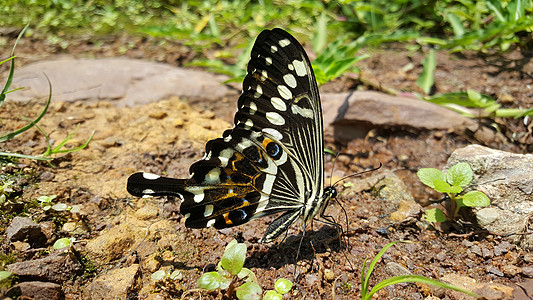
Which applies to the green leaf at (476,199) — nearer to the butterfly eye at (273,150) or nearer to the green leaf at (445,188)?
the green leaf at (445,188)

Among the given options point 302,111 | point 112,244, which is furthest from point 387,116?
point 112,244

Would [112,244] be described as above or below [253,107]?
below

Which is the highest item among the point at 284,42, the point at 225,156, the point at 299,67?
the point at 284,42

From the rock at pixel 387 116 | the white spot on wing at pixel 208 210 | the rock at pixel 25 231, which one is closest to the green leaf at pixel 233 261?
the white spot on wing at pixel 208 210

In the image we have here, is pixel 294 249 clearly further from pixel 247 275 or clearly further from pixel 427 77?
pixel 427 77

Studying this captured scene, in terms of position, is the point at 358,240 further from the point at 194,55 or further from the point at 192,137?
the point at 194,55

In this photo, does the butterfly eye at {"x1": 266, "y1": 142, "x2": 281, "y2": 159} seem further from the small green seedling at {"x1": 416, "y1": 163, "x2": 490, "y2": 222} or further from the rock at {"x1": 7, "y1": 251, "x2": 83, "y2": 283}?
the rock at {"x1": 7, "y1": 251, "x2": 83, "y2": 283}

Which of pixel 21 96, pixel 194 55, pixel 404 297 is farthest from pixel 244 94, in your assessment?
pixel 194 55
